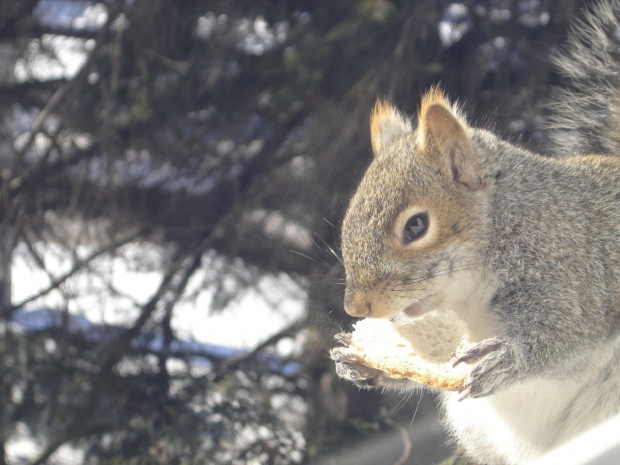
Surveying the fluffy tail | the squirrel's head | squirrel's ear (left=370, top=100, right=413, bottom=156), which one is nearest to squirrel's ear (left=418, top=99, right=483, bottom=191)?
the squirrel's head

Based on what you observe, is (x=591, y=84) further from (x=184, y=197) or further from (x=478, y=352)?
(x=184, y=197)

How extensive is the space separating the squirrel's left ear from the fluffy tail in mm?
286

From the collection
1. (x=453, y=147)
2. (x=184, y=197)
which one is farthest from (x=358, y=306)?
(x=184, y=197)

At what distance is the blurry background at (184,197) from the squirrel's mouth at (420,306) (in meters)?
0.44

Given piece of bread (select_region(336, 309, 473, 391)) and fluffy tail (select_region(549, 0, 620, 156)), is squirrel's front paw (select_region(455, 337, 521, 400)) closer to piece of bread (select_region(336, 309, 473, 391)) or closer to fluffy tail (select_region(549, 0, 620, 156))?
piece of bread (select_region(336, 309, 473, 391))

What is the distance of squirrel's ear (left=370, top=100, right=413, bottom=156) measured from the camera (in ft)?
2.42

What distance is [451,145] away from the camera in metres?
0.61

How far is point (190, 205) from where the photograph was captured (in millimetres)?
1366

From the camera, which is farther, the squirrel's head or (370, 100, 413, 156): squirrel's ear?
(370, 100, 413, 156): squirrel's ear

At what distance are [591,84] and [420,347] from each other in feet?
1.71

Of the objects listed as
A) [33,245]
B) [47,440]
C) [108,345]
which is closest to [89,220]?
[33,245]

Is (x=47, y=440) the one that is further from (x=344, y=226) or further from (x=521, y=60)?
(x=521, y=60)

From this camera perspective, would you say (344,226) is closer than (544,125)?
Yes

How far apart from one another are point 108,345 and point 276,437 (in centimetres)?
47
